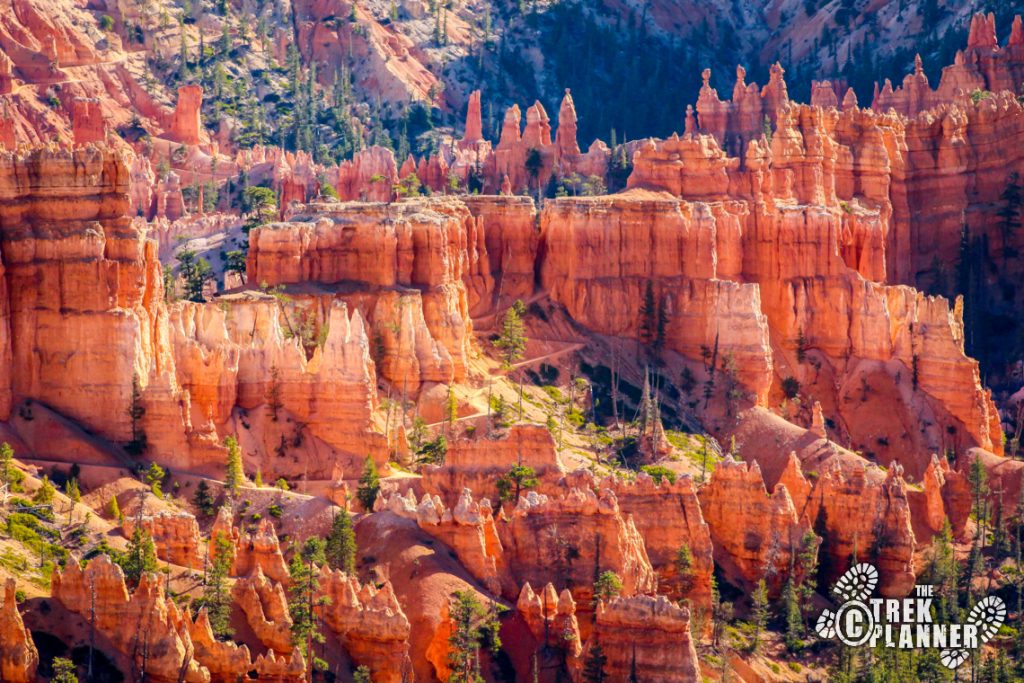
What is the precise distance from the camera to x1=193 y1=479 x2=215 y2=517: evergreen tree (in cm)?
10250

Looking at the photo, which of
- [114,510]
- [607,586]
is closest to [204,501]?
[114,510]

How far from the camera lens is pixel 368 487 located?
10806cm

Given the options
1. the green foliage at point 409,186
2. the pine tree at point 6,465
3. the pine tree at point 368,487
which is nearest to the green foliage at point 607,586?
the pine tree at point 368,487

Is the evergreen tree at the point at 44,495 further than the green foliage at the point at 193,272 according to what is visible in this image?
No

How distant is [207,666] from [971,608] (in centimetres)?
3620

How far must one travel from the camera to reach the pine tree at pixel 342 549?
99812 millimetres

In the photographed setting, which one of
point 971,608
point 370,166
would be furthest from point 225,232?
point 971,608

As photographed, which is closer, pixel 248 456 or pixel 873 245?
pixel 248 456

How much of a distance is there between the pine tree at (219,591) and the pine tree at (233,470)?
6.91 m

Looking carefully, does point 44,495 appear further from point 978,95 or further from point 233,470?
point 978,95

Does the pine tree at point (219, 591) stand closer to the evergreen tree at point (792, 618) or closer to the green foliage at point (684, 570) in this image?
the green foliage at point (684, 570)

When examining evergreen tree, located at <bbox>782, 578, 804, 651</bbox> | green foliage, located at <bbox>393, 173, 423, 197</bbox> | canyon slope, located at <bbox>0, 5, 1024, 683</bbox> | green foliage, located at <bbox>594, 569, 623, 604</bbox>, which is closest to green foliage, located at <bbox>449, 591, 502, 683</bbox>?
canyon slope, located at <bbox>0, 5, 1024, 683</bbox>

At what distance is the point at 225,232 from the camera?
6117 inches

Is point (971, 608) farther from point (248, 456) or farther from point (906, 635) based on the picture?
point (248, 456)
